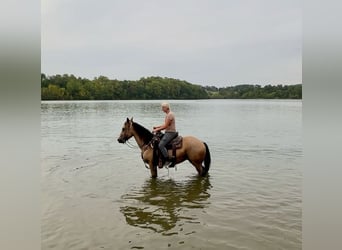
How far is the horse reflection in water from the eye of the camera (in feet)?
12.1

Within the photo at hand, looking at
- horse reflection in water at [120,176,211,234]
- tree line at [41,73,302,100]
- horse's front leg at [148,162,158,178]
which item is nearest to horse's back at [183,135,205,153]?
horse reflection in water at [120,176,211,234]

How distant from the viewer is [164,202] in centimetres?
438

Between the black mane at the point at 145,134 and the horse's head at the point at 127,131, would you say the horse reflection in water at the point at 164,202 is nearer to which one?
the black mane at the point at 145,134

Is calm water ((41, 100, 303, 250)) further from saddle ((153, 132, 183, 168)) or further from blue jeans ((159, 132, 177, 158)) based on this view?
blue jeans ((159, 132, 177, 158))

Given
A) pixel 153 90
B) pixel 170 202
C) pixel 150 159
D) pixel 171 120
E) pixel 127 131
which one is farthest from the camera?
pixel 153 90

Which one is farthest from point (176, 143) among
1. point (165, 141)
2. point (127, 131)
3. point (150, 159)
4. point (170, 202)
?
point (170, 202)

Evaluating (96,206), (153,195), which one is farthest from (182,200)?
(96,206)

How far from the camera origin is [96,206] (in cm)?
428

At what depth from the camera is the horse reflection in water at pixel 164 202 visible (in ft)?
12.1

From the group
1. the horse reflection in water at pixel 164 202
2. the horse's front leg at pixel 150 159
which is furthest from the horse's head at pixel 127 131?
the horse reflection in water at pixel 164 202

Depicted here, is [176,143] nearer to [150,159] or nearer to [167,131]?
[167,131]

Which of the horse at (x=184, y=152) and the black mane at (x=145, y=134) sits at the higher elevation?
the black mane at (x=145, y=134)
